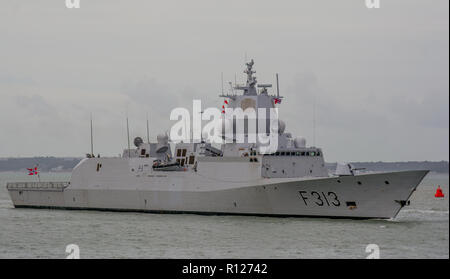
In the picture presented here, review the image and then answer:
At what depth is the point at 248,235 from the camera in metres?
26.7

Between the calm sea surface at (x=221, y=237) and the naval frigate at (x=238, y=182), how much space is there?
781 mm

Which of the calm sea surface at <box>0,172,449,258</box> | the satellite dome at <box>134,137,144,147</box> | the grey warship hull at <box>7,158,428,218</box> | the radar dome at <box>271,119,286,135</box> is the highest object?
the radar dome at <box>271,119,286,135</box>

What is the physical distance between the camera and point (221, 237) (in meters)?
26.5

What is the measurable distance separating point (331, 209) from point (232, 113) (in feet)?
25.8

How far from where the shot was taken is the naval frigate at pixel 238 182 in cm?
2969

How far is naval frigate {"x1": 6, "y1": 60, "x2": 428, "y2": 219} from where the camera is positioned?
29.7 m

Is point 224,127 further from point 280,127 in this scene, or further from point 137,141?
point 137,141

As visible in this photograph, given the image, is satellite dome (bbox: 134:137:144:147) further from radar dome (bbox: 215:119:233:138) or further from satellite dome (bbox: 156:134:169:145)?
radar dome (bbox: 215:119:233:138)

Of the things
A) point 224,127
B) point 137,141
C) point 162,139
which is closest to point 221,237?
point 224,127

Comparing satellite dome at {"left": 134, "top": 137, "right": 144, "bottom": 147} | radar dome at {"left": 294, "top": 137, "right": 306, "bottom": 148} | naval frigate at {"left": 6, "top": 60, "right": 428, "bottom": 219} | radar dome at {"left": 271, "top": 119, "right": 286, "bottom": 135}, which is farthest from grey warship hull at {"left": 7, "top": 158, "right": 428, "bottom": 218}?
radar dome at {"left": 271, "top": 119, "right": 286, "bottom": 135}

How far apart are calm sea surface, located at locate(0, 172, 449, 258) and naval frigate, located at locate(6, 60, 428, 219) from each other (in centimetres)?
78

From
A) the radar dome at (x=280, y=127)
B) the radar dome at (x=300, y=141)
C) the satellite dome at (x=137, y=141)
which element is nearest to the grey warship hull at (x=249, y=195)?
the satellite dome at (x=137, y=141)
